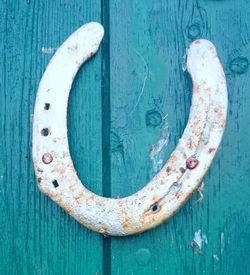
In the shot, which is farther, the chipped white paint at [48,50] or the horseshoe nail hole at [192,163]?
the chipped white paint at [48,50]

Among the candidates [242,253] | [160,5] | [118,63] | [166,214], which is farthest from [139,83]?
[242,253]

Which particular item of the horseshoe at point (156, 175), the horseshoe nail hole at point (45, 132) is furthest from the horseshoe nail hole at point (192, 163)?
the horseshoe nail hole at point (45, 132)

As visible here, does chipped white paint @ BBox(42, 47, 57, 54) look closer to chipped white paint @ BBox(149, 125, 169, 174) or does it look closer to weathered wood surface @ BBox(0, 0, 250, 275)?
weathered wood surface @ BBox(0, 0, 250, 275)

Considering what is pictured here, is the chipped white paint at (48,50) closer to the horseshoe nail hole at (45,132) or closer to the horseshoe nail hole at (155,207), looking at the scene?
the horseshoe nail hole at (45,132)

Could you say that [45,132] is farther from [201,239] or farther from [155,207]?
[201,239]

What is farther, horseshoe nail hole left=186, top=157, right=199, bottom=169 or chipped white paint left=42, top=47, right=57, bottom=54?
chipped white paint left=42, top=47, right=57, bottom=54

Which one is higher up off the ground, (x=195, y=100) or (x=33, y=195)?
(x=195, y=100)

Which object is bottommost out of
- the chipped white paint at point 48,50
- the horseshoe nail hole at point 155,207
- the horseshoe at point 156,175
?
the horseshoe nail hole at point 155,207

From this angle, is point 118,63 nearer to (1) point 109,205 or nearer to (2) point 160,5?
(2) point 160,5

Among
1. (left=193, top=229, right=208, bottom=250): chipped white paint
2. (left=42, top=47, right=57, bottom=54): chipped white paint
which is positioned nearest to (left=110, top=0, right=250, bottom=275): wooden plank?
(left=193, top=229, right=208, bottom=250): chipped white paint
